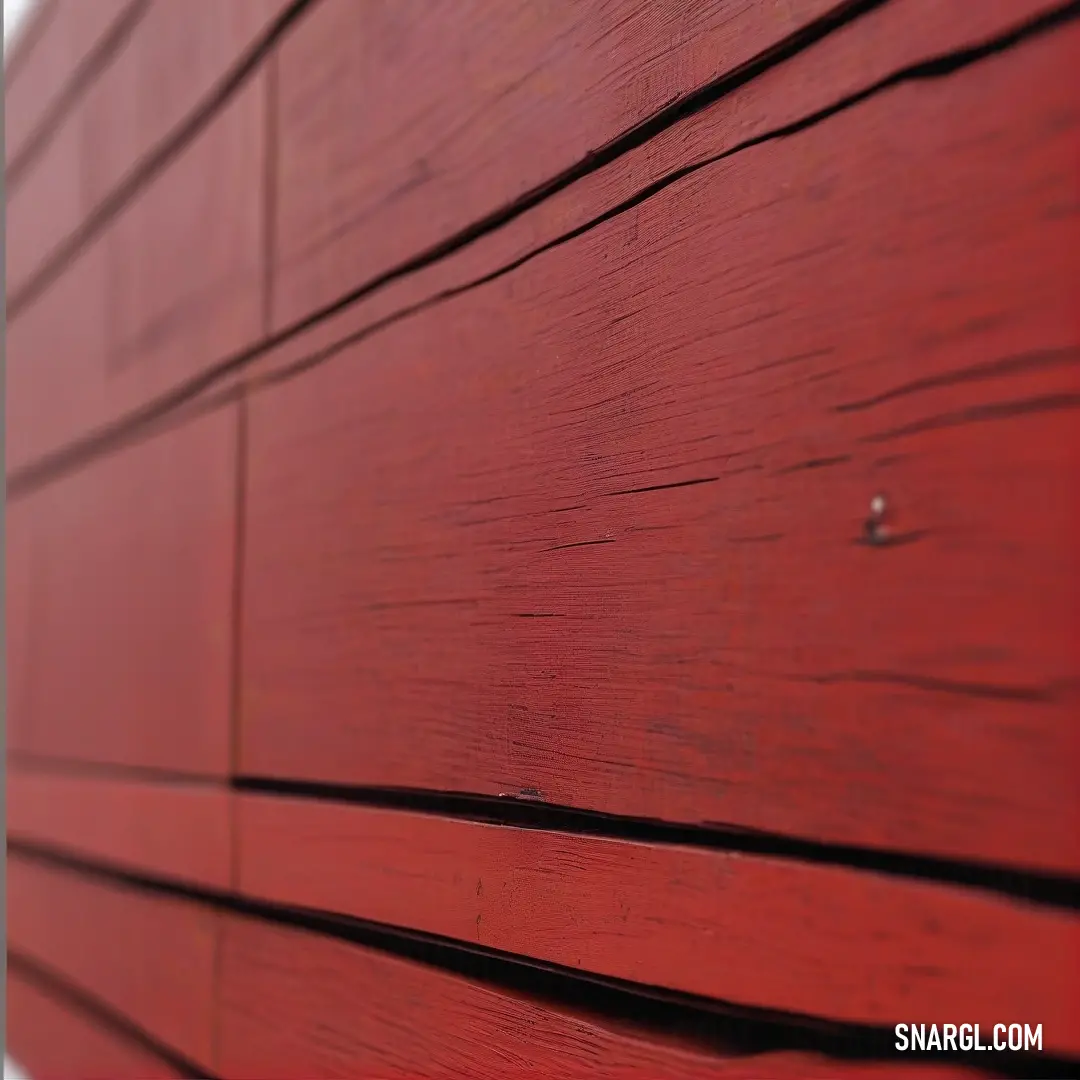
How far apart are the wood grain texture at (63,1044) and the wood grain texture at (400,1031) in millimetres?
121

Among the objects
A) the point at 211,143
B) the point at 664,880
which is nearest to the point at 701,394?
the point at 664,880

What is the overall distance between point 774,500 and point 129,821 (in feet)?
1.98

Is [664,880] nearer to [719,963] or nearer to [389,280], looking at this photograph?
[719,963]

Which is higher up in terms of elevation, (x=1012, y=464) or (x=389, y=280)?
(x=389, y=280)

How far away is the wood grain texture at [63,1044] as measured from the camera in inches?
31.4

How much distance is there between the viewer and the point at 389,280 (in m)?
0.58

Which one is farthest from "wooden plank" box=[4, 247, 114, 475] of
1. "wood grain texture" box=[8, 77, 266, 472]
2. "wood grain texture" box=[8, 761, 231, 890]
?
"wood grain texture" box=[8, 761, 231, 890]

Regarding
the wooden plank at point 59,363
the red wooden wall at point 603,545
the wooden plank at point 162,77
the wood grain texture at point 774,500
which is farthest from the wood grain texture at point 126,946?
the wooden plank at point 162,77

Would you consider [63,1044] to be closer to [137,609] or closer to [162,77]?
[137,609]

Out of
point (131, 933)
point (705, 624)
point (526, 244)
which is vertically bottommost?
point (131, 933)

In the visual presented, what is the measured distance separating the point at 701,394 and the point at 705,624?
72 mm

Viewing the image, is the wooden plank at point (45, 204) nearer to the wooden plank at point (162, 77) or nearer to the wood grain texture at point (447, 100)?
the wooden plank at point (162, 77)

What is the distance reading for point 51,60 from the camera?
1.09 m

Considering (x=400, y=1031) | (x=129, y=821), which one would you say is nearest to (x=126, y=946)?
(x=129, y=821)
